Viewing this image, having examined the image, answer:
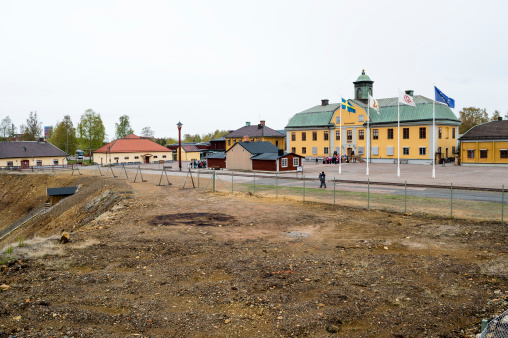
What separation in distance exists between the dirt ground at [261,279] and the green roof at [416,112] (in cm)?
5046

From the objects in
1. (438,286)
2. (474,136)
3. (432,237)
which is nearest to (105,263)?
(438,286)

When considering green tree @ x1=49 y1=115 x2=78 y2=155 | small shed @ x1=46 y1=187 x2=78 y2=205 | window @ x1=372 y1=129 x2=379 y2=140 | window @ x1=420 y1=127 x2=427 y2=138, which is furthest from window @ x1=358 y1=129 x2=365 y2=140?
green tree @ x1=49 y1=115 x2=78 y2=155

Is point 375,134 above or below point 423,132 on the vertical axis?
above

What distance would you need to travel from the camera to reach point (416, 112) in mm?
68125

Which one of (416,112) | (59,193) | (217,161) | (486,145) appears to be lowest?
(59,193)

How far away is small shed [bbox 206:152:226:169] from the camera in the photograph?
6338 cm

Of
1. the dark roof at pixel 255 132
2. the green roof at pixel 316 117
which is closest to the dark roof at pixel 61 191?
the green roof at pixel 316 117

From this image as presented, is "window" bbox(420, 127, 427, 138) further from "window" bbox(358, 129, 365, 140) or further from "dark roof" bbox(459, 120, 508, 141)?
"window" bbox(358, 129, 365, 140)

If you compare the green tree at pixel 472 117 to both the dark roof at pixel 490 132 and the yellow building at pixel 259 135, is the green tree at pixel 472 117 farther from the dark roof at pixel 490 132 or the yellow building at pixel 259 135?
the yellow building at pixel 259 135

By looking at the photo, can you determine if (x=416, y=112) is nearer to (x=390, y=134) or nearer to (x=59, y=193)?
(x=390, y=134)

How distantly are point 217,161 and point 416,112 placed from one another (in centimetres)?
3531

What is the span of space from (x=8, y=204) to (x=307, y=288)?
1922 inches

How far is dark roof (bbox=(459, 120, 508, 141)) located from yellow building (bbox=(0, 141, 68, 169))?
Result: 242 ft

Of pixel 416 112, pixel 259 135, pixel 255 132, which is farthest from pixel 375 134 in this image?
pixel 255 132
